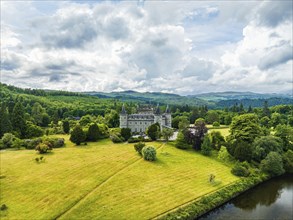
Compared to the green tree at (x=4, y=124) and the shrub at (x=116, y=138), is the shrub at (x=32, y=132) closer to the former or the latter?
the green tree at (x=4, y=124)

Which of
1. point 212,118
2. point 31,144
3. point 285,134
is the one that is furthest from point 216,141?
point 212,118

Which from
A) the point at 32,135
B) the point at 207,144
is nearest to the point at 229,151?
the point at 207,144

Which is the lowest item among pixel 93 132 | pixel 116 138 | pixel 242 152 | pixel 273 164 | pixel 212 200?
pixel 212 200

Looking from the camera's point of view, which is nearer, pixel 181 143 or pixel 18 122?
pixel 181 143

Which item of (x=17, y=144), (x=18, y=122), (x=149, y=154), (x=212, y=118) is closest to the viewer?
(x=149, y=154)

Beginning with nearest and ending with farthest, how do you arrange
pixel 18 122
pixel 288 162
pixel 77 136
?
1. pixel 288 162
2. pixel 77 136
3. pixel 18 122

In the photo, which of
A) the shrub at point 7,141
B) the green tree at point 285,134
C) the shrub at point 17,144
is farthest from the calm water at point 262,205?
the shrub at point 7,141

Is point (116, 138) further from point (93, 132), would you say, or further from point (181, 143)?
point (181, 143)
